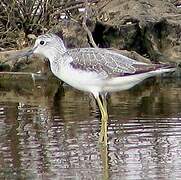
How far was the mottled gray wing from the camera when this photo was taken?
886 centimetres

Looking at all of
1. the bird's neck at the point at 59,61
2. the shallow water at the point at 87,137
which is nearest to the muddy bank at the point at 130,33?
the shallow water at the point at 87,137

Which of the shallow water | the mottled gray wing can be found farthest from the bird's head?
the shallow water

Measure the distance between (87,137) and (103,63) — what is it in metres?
0.97

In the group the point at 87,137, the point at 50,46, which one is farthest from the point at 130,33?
the point at 87,137

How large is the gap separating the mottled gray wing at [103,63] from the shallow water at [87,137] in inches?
32.6

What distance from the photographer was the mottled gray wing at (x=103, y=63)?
8.86m

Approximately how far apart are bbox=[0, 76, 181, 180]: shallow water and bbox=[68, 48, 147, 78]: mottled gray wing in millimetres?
828

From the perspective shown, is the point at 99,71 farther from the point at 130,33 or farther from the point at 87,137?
the point at 130,33

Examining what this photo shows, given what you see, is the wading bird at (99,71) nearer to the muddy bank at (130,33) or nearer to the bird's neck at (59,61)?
the bird's neck at (59,61)

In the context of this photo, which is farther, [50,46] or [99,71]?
[50,46]

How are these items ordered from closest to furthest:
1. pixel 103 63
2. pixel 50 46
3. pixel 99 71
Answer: pixel 99 71 < pixel 103 63 < pixel 50 46

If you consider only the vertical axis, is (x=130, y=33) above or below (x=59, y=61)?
below

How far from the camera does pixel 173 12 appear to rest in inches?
701

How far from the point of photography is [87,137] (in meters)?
8.98
